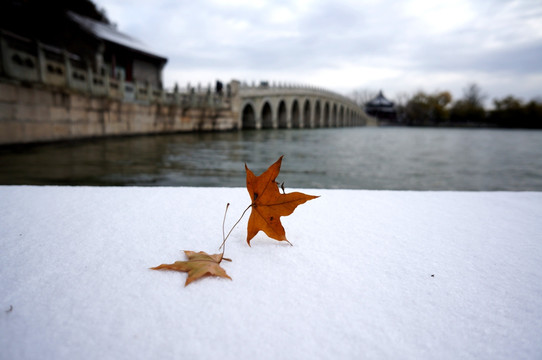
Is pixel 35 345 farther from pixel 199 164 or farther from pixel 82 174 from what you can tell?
pixel 199 164

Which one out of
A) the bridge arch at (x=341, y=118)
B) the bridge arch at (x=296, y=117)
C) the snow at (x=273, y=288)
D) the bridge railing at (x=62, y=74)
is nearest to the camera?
the snow at (x=273, y=288)

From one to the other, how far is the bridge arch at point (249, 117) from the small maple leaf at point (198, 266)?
22.8m

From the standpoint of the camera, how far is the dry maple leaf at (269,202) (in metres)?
0.91

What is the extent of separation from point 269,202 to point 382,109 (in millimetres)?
76279

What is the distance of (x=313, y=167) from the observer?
559 centimetres

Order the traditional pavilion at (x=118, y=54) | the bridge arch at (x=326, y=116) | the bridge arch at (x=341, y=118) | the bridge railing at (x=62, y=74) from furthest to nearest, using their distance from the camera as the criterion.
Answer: the bridge arch at (x=341, y=118)
the bridge arch at (x=326, y=116)
the traditional pavilion at (x=118, y=54)
the bridge railing at (x=62, y=74)

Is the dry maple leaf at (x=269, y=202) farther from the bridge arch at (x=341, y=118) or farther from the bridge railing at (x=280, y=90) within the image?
the bridge arch at (x=341, y=118)

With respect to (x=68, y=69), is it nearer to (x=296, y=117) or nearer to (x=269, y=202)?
(x=269, y=202)

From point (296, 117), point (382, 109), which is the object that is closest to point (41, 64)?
point (296, 117)

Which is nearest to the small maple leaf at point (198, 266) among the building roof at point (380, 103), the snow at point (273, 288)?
the snow at point (273, 288)

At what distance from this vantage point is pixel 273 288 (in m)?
0.77

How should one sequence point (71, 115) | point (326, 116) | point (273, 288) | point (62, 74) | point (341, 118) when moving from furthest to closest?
point (341, 118) → point (326, 116) → point (71, 115) → point (62, 74) → point (273, 288)

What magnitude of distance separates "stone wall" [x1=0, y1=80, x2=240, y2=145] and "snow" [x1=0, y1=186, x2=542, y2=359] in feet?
21.0

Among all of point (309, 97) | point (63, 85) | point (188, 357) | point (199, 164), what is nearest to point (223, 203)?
point (188, 357)
